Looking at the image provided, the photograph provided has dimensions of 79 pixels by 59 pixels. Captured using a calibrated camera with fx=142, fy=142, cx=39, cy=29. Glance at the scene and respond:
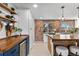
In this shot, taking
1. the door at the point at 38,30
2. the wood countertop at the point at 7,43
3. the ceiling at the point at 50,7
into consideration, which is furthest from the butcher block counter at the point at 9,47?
the door at the point at 38,30

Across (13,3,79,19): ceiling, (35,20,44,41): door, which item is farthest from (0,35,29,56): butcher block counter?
(35,20,44,41): door

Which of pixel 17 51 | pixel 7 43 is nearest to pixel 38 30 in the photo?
pixel 17 51

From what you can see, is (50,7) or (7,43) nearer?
(7,43)

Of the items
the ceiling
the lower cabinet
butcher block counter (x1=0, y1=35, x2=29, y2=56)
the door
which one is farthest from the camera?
the door

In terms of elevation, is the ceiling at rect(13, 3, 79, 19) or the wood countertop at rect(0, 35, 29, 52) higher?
the ceiling at rect(13, 3, 79, 19)

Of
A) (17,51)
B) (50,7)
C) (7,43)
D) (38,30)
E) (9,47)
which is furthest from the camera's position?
(38,30)

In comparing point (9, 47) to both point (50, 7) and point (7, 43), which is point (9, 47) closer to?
point (7, 43)

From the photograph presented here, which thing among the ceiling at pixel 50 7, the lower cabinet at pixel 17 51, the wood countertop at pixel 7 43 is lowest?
the lower cabinet at pixel 17 51

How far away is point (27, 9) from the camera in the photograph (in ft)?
23.6

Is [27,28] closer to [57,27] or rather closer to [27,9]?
[27,9]

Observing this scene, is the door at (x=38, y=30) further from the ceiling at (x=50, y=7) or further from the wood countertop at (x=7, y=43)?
the wood countertop at (x=7, y=43)

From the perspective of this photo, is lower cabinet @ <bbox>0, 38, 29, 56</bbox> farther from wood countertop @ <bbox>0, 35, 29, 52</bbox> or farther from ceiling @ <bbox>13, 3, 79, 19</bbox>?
ceiling @ <bbox>13, 3, 79, 19</bbox>

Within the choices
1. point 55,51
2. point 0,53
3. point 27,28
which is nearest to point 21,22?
point 27,28

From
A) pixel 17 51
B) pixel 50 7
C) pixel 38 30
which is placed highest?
pixel 50 7
